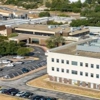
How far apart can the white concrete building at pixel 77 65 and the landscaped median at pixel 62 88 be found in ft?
2.50

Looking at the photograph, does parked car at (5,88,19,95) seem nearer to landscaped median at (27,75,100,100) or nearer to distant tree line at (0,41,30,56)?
landscaped median at (27,75,100,100)

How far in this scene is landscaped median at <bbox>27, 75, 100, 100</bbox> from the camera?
43875 millimetres

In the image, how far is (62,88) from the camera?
46.3 meters

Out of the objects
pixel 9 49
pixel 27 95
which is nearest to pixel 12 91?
pixel 27 95

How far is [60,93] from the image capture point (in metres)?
44.5

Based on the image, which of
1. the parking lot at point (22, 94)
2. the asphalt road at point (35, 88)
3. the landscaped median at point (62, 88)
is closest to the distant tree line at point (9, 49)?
the asphalt road at point (35, 88)

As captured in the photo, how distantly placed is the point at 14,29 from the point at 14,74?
102ft

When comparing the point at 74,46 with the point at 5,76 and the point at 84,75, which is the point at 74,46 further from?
the point at 5,76

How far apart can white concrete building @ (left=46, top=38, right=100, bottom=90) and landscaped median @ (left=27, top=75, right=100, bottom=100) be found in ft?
2.50

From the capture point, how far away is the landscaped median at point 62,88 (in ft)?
144

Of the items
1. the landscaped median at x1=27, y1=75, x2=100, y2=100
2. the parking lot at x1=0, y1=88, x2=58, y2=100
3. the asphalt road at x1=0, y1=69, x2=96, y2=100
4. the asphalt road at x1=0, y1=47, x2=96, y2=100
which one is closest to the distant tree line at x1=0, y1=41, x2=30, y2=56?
the asphalt road at x1=0, y1=47, x2=96, y2=100

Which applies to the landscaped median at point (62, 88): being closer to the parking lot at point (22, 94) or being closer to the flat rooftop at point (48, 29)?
the parking lot at point (22, 94)

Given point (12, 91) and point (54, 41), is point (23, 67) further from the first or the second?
point (54, 41)

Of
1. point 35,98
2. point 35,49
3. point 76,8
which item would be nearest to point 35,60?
point 35,49
